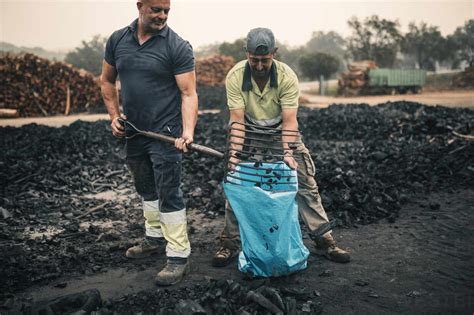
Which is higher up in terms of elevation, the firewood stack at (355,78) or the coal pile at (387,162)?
the firewood stack at (355,78)

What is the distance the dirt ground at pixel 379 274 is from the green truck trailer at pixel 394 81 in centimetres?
2241

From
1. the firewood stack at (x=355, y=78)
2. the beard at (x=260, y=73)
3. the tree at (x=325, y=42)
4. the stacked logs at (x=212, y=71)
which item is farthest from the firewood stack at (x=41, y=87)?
the tree at (x=325, y=42)

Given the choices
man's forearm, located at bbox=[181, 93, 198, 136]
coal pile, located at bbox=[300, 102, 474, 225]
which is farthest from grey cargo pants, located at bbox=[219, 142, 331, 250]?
coal pile, located at bbox=[300, 102, 474, 225]

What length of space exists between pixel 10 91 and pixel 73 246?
14511 millimetres

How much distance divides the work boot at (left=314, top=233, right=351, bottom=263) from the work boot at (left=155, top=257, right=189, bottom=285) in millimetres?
1244

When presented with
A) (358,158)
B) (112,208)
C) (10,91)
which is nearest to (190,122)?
(112,208)

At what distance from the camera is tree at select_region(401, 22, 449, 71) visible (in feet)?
121

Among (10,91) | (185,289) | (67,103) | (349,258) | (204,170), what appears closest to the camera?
(185,289)

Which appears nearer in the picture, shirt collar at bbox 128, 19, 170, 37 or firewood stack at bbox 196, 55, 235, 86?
shirt collar at bbox 128, 19, 170, 37

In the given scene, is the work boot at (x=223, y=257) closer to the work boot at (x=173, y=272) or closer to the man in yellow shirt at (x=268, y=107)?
the man in yellow shirt at (x=268, y=107)

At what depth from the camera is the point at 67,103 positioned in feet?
57.1

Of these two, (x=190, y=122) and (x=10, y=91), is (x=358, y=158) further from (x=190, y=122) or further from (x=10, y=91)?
(x=10, y=91)

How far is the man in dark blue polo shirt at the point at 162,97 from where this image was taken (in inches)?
126

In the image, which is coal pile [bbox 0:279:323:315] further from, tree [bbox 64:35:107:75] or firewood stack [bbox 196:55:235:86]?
tree [bbox 64:35:107:75]
